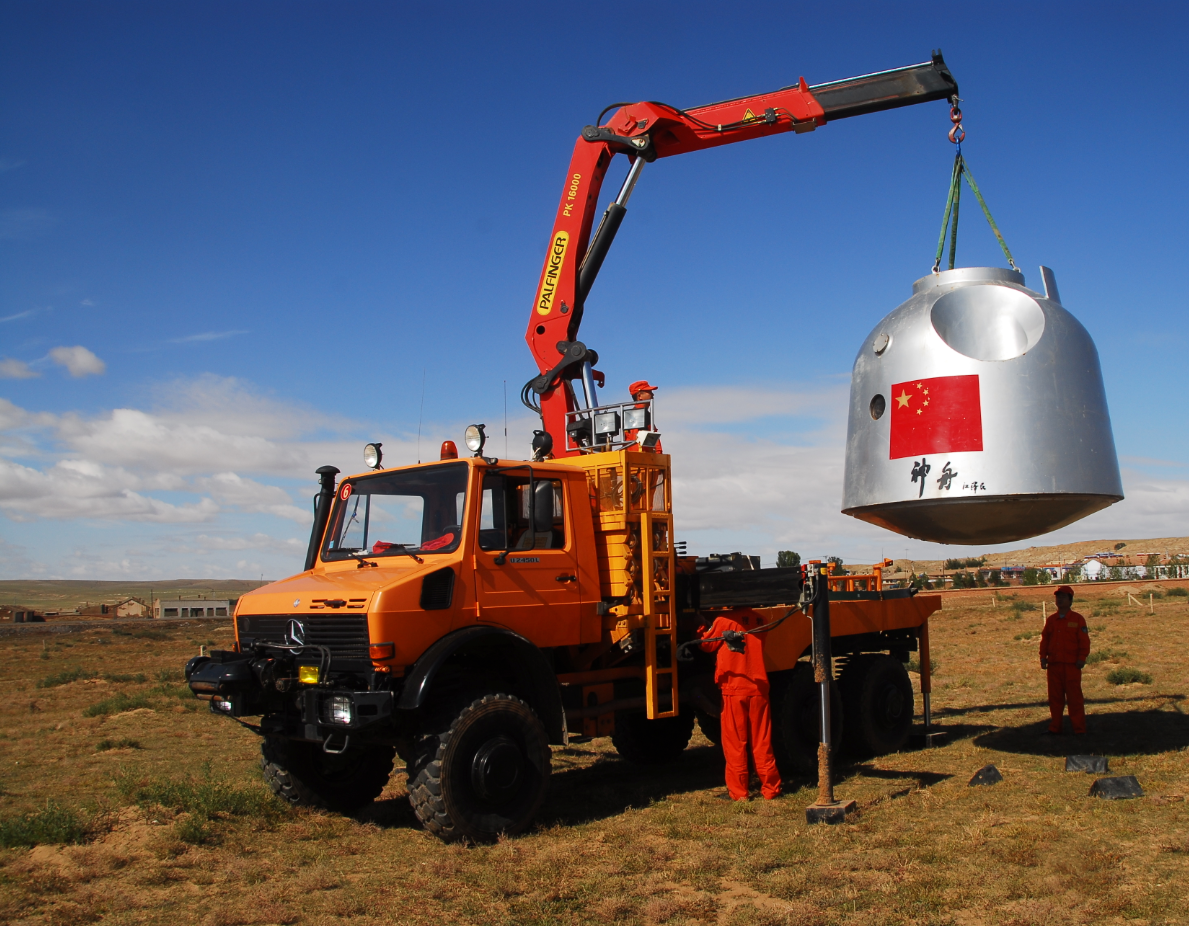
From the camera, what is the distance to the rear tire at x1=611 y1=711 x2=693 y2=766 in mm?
10672

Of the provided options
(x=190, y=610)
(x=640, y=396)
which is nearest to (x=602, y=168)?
(x=640, y=396)

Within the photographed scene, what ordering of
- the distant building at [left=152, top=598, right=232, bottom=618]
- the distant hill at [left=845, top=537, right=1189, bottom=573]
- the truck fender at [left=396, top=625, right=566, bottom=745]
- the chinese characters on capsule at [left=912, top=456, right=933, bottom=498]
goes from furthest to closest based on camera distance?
1. the distant hill at [left=845, top=537, right=1189, bottom=573]
2. the distant building at [left=152, top=598, right=232, bottom=618]
3. the truck fender at [left=396, top=625, right=566, bottom=745]
4. the chinese characters on capsule at [left=912, top=456, right=933, bottom=498]

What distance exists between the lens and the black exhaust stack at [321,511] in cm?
871

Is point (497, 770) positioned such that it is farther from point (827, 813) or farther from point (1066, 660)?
point (1066, 660)

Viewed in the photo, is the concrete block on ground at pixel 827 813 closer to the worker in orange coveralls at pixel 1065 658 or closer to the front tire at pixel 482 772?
the front tire at pixel 482 772

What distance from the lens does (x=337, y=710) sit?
7.04m

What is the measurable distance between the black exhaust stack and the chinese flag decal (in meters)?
4.93

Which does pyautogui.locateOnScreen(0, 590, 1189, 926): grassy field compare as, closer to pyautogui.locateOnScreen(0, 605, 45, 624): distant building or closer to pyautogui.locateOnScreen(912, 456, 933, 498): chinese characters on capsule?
pyautogui.locateOnScreen(912, 456, 933, 498): chinese characters on capsule

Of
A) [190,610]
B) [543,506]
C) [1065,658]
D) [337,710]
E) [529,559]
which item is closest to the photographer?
[337,710]

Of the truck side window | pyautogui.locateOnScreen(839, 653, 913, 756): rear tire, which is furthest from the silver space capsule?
pyautogui.locateOnScreen(839, 653, 913, 756): rear tire

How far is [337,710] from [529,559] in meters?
1.90

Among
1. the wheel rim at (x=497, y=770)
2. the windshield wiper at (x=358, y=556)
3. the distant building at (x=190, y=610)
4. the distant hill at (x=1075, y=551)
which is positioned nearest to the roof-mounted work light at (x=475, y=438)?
the windshield wiper at (x=358, y=556)

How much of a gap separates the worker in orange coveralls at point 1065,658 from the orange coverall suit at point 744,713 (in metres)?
4.03

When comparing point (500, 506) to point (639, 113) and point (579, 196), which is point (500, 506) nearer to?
point (579, 196)
